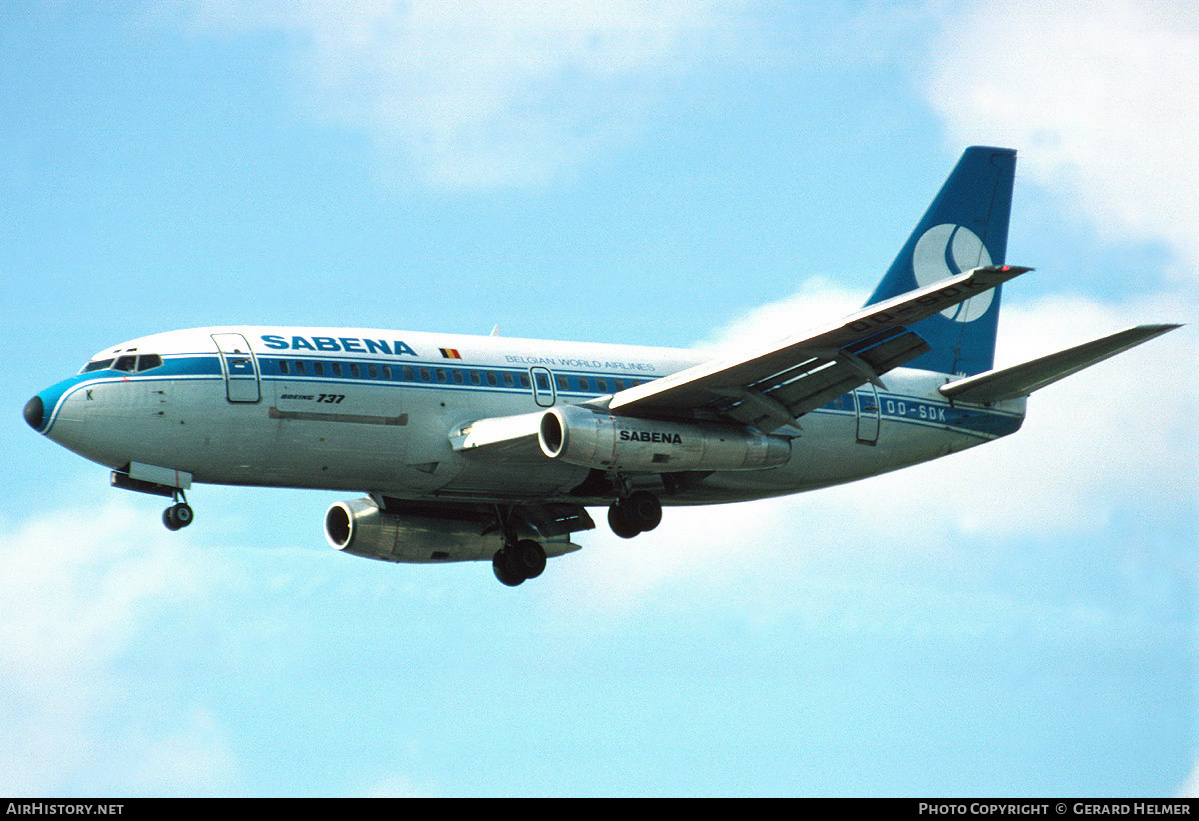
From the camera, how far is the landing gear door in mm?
33562

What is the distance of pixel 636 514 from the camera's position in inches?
1485

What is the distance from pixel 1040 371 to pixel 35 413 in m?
24.2

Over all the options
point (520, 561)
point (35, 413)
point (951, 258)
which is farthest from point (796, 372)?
point (35, 413)

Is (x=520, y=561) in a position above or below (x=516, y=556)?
below

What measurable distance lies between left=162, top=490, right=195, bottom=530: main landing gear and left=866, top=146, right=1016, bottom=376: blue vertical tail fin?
20.2 m

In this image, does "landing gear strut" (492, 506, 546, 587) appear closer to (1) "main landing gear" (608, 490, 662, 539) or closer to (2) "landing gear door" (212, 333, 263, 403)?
(1) "main landing gear" (608, 490, 662, 539)

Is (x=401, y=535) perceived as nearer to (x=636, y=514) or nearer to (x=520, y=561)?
(x=520, y=561)

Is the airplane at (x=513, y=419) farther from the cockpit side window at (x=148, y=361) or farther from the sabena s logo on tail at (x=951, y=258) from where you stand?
the sabena s logo on tail at (x=951, y=258)

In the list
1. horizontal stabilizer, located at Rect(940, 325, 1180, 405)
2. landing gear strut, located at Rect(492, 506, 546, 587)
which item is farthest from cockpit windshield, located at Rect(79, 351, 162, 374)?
horizontal stabilizer, located at Rect(940, 325, 1180, 405)

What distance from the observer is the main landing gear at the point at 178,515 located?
33.9 metres

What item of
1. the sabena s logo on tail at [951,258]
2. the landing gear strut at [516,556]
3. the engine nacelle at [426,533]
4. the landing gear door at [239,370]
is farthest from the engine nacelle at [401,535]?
the sabena s logo on tail at [951,258]
